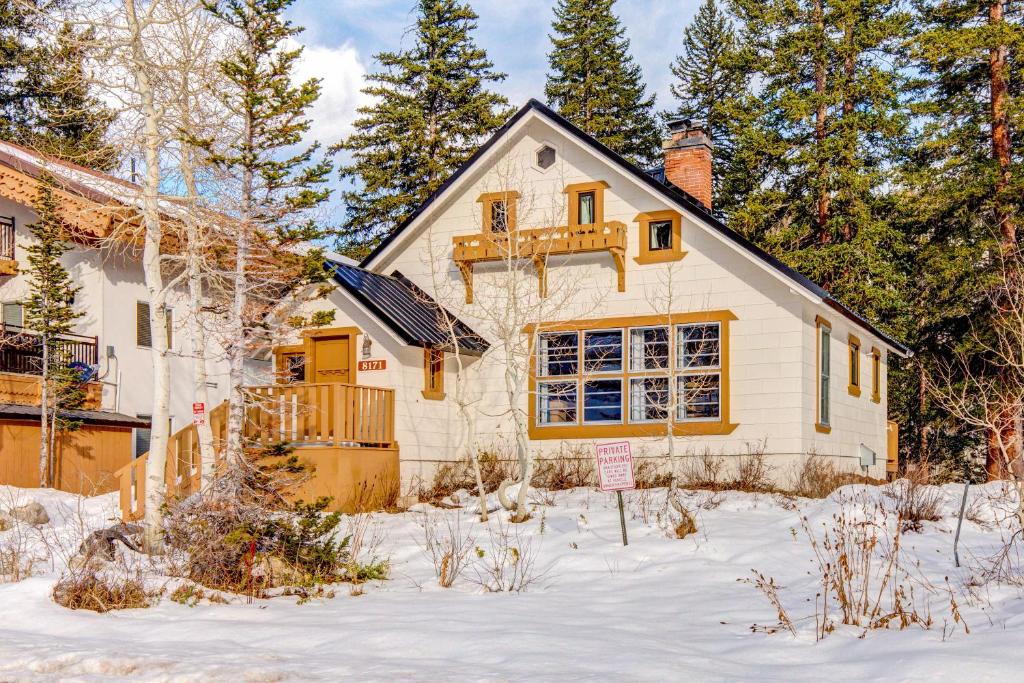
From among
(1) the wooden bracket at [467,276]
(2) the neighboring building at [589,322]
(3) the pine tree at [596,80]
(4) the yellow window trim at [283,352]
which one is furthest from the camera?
(3) the pine tree at [596,80]

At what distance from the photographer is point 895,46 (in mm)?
33688

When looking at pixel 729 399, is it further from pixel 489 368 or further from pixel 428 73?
pixel 428 73

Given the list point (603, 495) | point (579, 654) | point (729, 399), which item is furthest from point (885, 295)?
point (579, 654)

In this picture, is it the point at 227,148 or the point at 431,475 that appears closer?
the point at 227,148

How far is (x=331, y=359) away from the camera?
2162 cm

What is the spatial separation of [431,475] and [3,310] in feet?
36.1

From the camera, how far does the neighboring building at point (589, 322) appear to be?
2048 centimetres

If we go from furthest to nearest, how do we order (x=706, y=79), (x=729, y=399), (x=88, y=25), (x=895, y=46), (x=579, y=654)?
(x=706, y=79) < (x=895, y=46) < (x=729, y=399) < (x=88, y=25) < (x=579, y=654)

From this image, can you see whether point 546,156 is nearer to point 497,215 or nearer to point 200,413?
point 497,215

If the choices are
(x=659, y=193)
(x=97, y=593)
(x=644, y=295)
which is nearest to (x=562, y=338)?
(x=644, y=295)

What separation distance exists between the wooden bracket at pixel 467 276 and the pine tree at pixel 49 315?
26.0 feet

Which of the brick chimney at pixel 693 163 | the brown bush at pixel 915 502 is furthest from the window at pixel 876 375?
the brown bush at pixel 915 502

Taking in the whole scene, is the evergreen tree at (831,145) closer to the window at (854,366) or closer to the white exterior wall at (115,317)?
the window at (854,366)

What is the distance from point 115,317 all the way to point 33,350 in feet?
6.11
